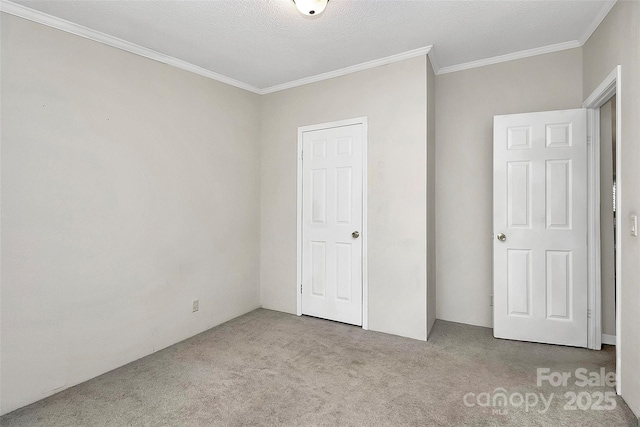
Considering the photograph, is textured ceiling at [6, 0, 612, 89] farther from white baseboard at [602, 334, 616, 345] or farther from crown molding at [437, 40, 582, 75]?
white baseboard at [602, 334, 616, 345]

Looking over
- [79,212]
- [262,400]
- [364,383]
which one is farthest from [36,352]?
[364,383]

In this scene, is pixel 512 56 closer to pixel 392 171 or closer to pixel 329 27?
pixel 392 171

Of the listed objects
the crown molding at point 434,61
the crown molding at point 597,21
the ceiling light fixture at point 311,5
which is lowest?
the ceiling light fixture at point 311,5

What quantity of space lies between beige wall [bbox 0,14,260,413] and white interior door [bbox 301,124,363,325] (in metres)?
0.87

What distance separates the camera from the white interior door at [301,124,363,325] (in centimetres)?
339

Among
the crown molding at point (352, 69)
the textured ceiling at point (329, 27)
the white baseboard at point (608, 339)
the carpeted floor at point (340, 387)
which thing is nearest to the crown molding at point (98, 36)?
the textured ceiling at point (329, 27)

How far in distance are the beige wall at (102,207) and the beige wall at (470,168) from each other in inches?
90.7

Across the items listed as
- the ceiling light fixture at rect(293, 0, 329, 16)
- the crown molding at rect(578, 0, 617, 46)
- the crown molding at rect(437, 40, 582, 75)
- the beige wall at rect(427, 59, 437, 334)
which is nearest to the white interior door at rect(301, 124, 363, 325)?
the beige wall at rect(427, 59, 437, 334)

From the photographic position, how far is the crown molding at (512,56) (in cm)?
292

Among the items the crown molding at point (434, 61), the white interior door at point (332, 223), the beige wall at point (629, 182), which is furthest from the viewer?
the white interior door at point (332, 223)

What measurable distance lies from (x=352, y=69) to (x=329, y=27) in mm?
805

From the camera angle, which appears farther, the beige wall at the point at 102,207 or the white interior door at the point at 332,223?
the white interior door at the point at 332,223

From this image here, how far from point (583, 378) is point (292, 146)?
129 inches

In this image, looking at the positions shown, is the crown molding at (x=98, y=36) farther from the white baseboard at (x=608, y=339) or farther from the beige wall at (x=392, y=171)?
the white baseboard at (x=608, y=339)
